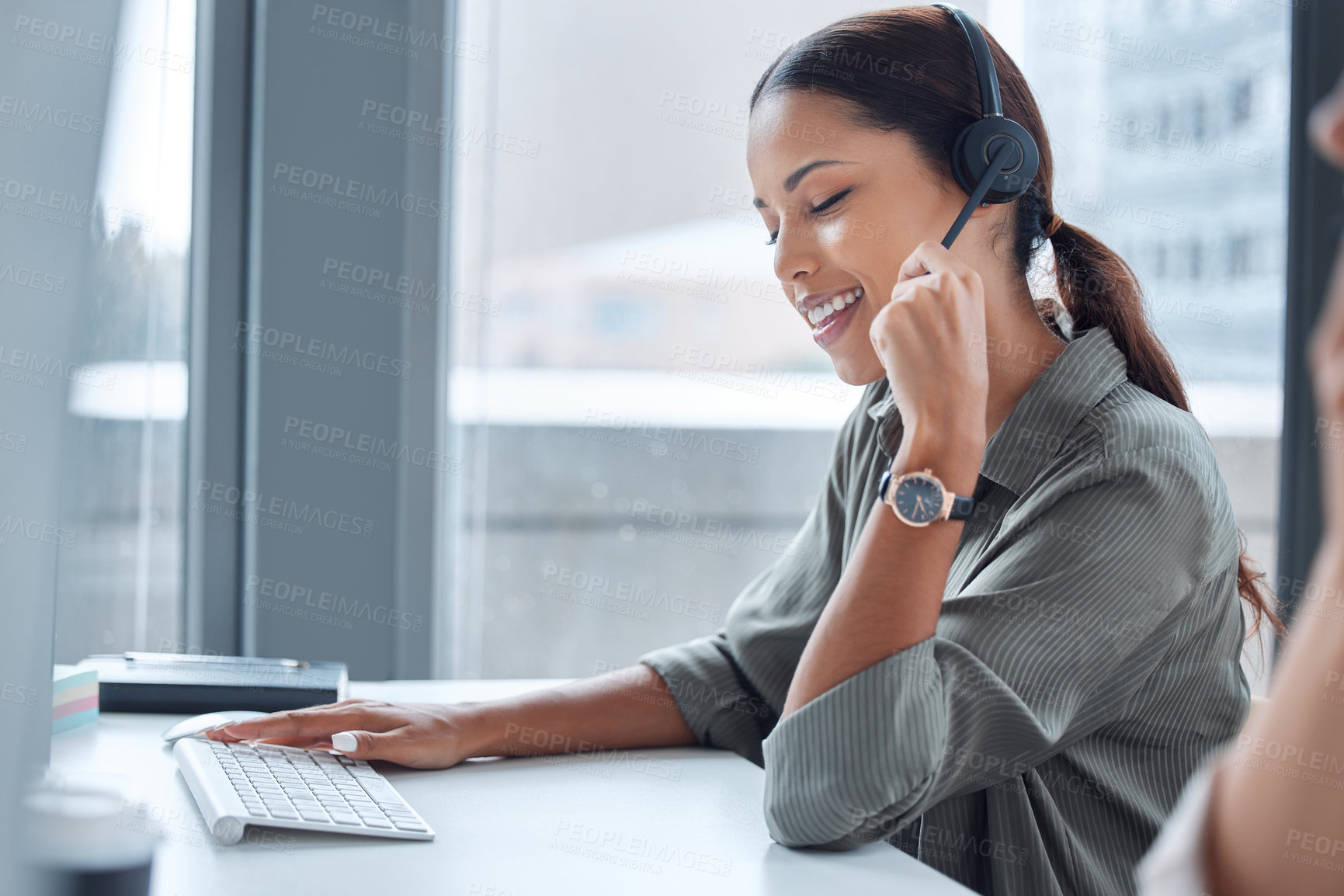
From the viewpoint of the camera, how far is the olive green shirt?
79cm

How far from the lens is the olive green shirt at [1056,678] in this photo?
31.2 inches

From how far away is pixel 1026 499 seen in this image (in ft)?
3.18

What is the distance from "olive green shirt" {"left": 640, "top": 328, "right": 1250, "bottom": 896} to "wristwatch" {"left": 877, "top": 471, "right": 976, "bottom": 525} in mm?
54

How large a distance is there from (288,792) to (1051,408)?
0.74 m

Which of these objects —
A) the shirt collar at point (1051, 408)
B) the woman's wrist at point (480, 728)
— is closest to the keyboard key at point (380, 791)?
the woman's wrist at point (480, 728)

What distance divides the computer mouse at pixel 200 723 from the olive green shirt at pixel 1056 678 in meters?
0.54

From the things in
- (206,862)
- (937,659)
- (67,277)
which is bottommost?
(206,862)

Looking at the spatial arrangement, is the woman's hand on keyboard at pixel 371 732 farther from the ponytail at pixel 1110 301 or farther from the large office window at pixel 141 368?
the ponytail at pixel 1110 301

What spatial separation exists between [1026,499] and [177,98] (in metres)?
1.38

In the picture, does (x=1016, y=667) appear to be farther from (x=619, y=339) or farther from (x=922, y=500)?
(x=619, y=339)

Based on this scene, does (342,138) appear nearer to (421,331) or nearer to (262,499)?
(421,331)

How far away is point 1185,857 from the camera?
0.45 meters

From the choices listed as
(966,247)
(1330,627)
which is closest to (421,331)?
(966,247)

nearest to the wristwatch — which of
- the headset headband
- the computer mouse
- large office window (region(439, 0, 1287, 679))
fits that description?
the headset headband
